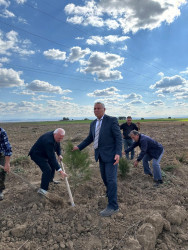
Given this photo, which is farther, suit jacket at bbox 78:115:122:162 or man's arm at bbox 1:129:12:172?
man's arm at bbox 1:129:12:172

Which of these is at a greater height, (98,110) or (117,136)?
(98,110)

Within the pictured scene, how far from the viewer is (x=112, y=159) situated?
382 centimetres

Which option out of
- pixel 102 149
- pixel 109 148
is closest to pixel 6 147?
pixel 102 149

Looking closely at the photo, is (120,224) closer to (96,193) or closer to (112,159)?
(112,159)

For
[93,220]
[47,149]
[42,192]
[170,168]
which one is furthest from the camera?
[170,168]

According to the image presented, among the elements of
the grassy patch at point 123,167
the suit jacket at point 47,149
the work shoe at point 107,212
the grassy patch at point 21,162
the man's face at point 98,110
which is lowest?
the work shoe at point 107,212

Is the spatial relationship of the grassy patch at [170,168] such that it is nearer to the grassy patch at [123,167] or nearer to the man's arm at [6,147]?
the grassy patch at [123,167]

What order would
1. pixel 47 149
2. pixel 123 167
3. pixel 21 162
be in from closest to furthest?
pixel 47 149, pixel 123 167, pixel 21 162

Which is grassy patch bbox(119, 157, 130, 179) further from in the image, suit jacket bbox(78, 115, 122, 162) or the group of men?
suit jacket bbox(78, 115, 122, 162)

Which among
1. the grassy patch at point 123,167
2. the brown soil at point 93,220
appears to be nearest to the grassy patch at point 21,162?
the brown soil at point 93,220

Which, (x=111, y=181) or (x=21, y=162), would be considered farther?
(x=21, y=162)

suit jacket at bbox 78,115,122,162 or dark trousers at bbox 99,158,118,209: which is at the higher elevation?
suit jacket at bbox 78,115,122,162

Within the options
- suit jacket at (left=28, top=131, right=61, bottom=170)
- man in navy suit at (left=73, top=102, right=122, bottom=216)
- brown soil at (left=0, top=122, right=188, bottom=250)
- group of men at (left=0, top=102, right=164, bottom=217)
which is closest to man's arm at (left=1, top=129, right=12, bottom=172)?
group of men at (left=0, top=102, right=164, bottom=217)

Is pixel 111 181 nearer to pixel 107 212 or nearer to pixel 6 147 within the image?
pixel 107 212
